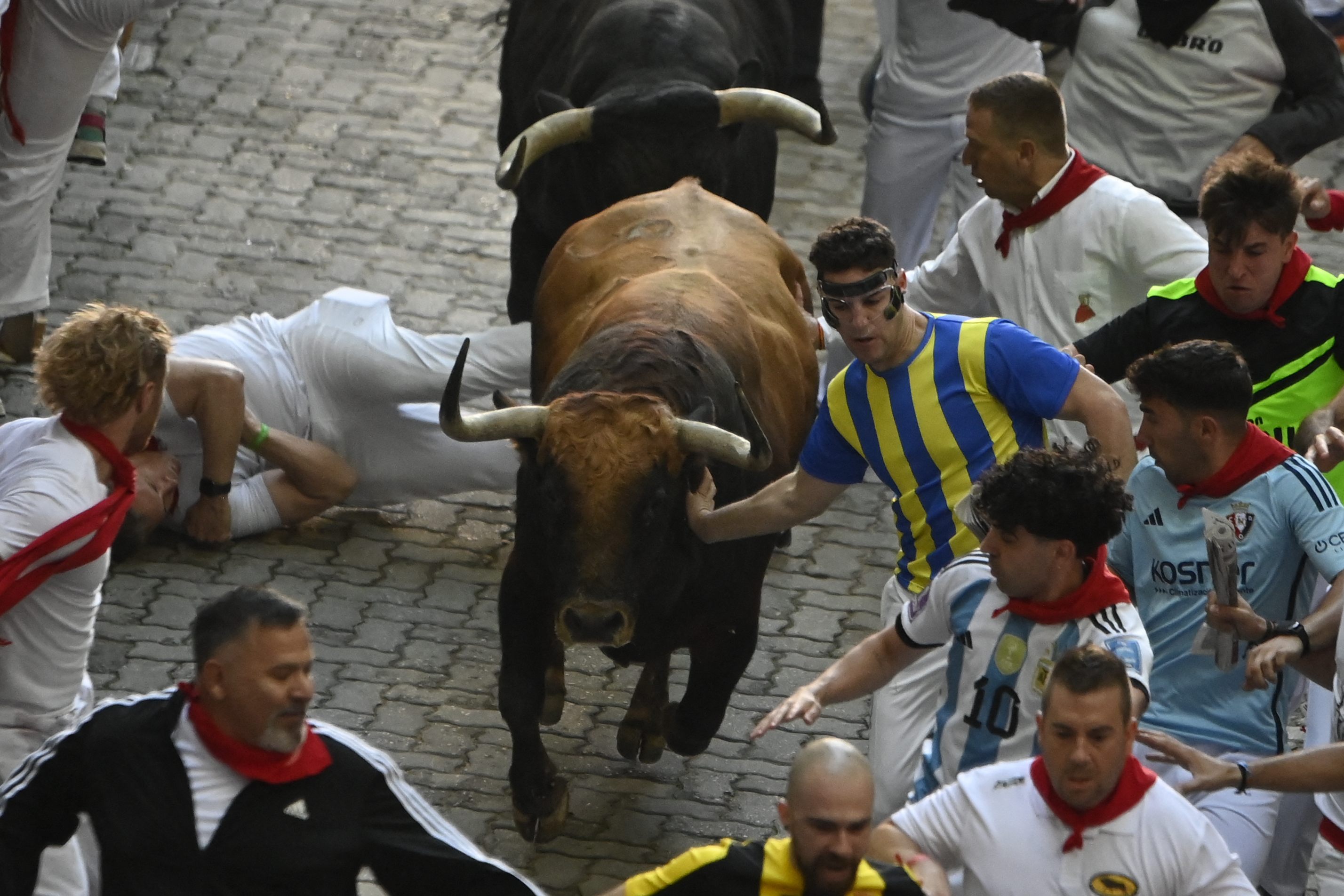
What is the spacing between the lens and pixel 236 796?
3.96 meters

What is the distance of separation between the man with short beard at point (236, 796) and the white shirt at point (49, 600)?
3.03ft

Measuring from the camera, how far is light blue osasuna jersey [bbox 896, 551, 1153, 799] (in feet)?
15.3

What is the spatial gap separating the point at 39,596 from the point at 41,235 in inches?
174

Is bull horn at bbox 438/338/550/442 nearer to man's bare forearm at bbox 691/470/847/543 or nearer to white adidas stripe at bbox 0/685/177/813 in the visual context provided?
man's bare forearm at bbox 691/470/847/543

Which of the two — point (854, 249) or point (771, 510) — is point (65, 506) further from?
point (854, 249)

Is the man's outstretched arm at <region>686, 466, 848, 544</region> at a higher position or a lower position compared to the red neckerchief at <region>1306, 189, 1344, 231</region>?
lower

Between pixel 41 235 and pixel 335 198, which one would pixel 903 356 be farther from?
pixel 335 198

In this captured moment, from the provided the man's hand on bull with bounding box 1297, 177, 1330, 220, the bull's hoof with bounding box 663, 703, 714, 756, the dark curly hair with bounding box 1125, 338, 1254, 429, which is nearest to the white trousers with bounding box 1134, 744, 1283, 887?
the dark curly hair with bounding box 1125, 338, 1254, 429

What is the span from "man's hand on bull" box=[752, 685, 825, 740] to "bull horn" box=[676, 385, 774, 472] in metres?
1.51

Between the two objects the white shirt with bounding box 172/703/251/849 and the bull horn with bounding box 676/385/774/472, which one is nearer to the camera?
the white shirt with bounding box 172/703/251/849

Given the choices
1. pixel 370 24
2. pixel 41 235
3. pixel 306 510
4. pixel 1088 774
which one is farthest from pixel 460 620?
pixel 370 24

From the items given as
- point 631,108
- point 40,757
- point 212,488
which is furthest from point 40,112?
point 40,757

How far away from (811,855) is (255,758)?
1.16 meters

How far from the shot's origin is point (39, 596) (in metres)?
4.96
